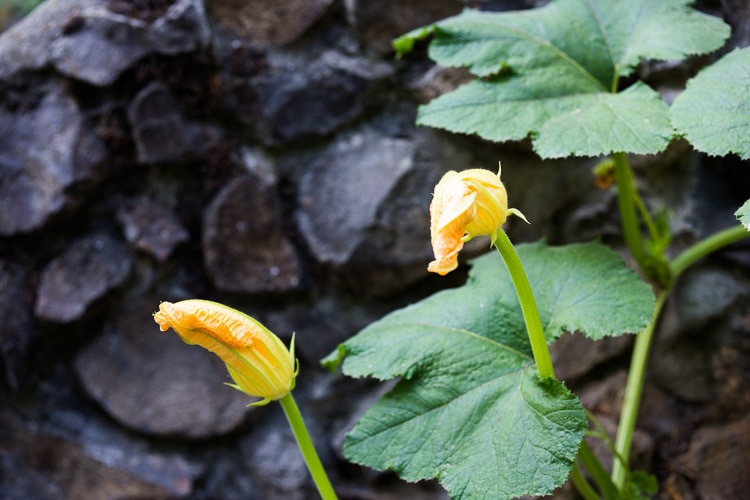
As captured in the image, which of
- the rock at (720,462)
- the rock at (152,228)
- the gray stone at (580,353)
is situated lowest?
the rock at (720,462)

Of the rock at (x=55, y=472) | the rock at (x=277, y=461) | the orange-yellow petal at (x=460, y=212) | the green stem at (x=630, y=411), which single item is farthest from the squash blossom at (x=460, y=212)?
the rock at (x=55, y=472)

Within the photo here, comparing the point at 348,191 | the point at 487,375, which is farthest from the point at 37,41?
the point at 487,375

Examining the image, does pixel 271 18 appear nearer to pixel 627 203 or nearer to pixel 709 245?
pixel 627 203

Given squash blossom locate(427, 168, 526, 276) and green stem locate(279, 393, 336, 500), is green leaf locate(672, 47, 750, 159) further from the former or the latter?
green stem locate(279, 393, 336, 500)

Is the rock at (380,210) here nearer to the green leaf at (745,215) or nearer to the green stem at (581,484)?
the green stem at (581,484)

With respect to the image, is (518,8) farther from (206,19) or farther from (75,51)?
(75,51)

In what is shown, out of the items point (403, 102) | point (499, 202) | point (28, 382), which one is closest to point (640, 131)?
point (499, 202)
